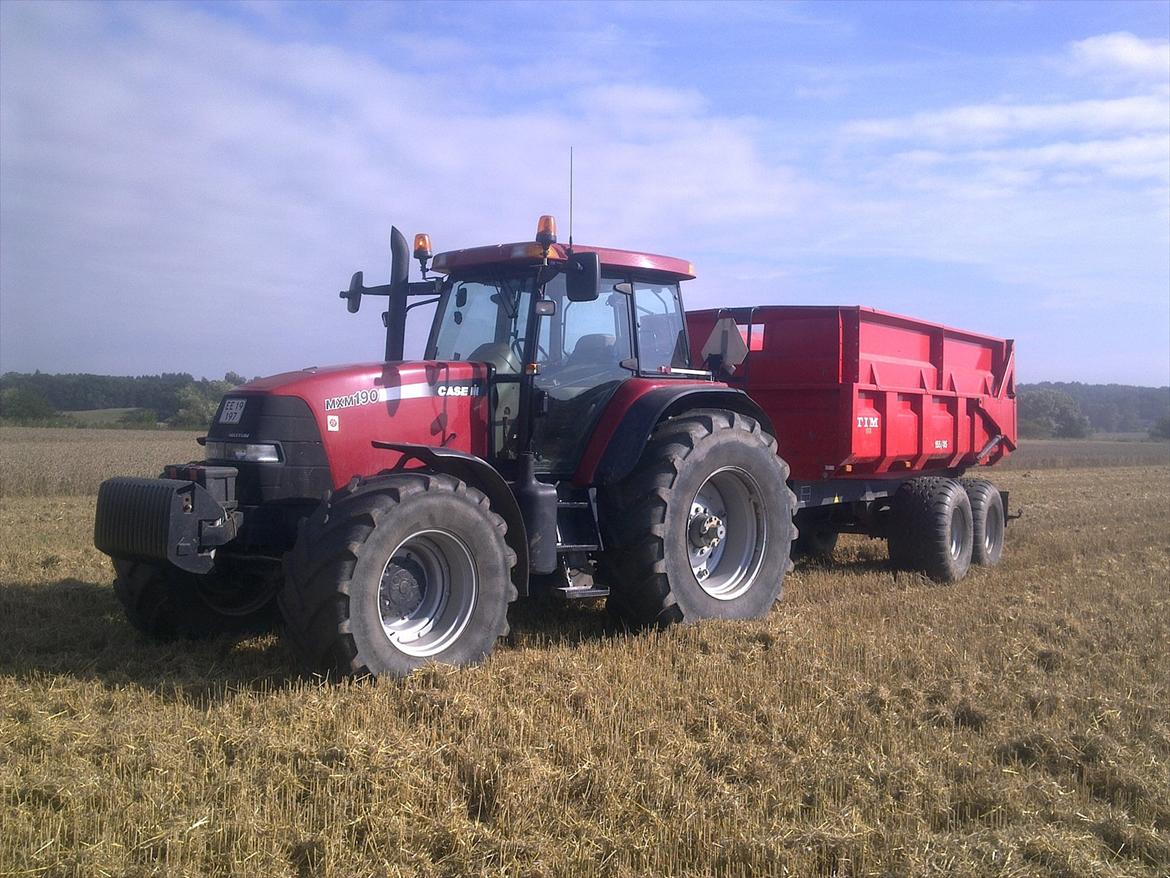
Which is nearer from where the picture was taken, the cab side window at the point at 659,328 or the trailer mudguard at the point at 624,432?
the trailer mudguard at the point at 624,432

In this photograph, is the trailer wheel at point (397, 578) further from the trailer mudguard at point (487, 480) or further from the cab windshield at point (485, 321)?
the cab windshield at point (485, 321)

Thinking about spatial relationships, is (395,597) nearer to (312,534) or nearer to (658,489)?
(312,534)

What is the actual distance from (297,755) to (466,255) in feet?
11.4

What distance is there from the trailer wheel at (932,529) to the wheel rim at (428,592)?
5.28 meters

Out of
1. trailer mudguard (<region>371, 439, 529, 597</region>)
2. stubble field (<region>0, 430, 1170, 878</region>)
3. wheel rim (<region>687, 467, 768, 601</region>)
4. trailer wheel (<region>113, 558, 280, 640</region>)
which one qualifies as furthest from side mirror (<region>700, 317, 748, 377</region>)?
trailer wheel (<region>113, 558, 280, 640</region>)

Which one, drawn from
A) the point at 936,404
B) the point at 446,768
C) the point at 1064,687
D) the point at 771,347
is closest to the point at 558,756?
the point at 446,768

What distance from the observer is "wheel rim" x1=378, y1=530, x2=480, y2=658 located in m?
5.09

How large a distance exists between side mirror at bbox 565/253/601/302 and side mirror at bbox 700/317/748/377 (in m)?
Answer: 2.88

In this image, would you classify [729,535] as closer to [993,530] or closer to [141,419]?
[993,530]

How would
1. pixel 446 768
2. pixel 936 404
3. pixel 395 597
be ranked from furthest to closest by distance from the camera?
pixel 936 404
pixel 395 597
pixel 446 768

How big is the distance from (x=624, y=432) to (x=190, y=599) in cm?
283

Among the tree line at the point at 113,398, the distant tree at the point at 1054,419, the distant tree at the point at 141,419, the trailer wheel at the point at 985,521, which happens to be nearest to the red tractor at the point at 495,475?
the trailer wheel at the point at 985,521

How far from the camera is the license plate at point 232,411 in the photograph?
538cm

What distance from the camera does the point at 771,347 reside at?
8.64 meters
